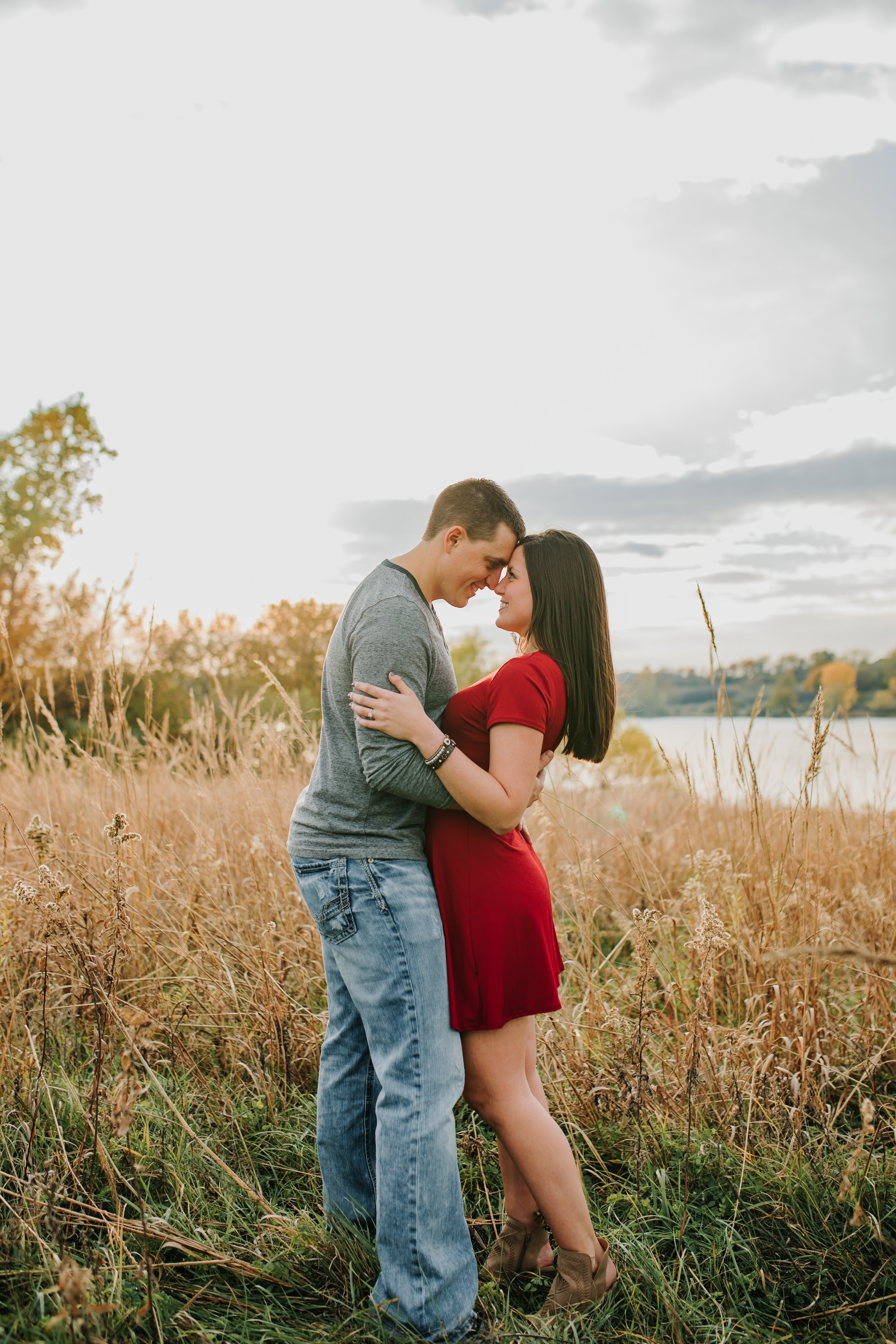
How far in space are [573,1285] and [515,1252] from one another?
24 cm

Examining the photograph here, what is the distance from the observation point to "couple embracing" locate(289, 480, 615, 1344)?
1.95m

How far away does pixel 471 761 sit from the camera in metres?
2.06

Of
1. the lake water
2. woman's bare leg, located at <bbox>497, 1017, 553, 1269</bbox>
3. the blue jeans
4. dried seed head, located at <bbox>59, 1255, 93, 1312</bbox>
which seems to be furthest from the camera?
the lake water

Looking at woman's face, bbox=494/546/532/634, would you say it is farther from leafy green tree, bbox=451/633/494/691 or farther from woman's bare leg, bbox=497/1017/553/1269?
leafy green tree, bbox=451/633/494/691

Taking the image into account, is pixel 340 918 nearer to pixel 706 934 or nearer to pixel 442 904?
pixel 442 904

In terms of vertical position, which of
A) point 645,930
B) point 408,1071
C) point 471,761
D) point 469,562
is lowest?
point 408,1071

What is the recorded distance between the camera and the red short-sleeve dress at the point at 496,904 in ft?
6.71

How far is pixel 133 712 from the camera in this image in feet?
40.3

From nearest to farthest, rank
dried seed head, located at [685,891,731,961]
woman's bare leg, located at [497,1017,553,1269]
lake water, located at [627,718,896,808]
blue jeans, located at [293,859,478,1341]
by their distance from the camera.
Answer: blue jeans, located at [293,859,478,1341]
dried seed head, located at [685,891,731,961]
woman's bare leg, located at [497,1017,553,1269]
lake water, located at [627,718,896,808]

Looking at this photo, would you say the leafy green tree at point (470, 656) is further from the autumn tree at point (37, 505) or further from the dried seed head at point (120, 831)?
the dried seed head at point (120, 831)

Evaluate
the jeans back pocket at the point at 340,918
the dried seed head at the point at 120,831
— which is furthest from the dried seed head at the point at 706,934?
the dried seed head at the point at 120,831

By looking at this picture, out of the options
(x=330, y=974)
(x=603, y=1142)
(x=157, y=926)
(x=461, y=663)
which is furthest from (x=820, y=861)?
(x=461, y=663)

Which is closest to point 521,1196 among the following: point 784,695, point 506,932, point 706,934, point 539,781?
point 506,932

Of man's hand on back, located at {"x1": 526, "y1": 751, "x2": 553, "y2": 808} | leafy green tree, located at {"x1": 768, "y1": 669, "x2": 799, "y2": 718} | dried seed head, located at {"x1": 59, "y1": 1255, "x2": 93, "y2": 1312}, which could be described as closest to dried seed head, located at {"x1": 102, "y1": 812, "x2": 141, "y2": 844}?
dried seed head, located at {"x1": 59, "y1": 1255, "x2": 93, "y2": 1312}
